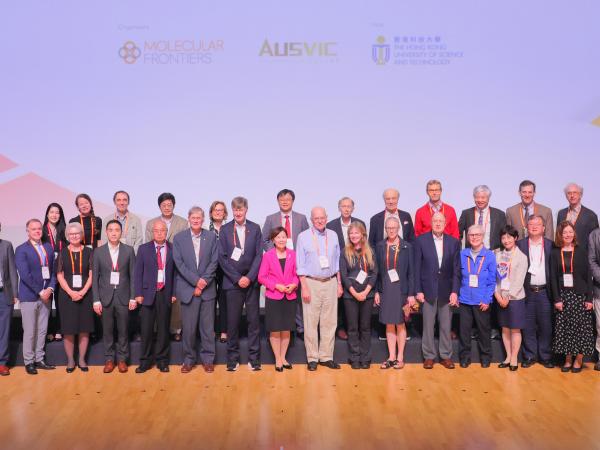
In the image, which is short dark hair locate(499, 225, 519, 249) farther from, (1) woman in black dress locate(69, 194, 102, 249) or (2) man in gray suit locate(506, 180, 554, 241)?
(1) woman in black dress locate(69, 194, 102, 249)

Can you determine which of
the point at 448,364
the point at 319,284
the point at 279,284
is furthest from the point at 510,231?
the point at 279,284

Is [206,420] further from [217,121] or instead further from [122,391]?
[217,121]

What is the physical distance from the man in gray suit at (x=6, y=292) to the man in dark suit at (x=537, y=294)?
435cm

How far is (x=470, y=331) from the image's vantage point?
5.58 metres

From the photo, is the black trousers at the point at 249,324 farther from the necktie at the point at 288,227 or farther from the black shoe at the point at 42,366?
the black shoe at the point at 42,366

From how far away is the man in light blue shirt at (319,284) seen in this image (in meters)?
5.44

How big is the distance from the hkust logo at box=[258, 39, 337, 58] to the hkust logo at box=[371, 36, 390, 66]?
40 centimetres

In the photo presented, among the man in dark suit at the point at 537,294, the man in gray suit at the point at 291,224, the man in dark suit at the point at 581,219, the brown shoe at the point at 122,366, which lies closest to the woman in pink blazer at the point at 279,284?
the man in gray suit at the point at 291,224

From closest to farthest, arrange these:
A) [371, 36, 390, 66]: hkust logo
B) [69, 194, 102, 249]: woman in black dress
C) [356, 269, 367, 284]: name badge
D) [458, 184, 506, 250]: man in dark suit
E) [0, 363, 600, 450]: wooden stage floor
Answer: [0, 363, 600, 450]: wooden stage floor → [356, 269, 367, 284]: name badge → [458, 184, 506, 250]: man in dark suit → [69, 194, 102, 249]: woman in black dress → [371, 36, 390, 66]: hkust logo

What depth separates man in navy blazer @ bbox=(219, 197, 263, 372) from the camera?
5.46m

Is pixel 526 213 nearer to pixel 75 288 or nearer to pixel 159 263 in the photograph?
pixel 159 263

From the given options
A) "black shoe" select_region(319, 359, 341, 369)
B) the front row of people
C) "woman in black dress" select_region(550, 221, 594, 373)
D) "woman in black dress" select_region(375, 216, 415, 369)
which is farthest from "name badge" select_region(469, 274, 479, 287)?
"black shoe" select_region(319, 359, 341, 369)

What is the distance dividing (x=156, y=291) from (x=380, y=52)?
3.29m

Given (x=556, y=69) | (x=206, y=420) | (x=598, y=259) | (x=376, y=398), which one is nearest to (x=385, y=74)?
(x=556, y=69)
